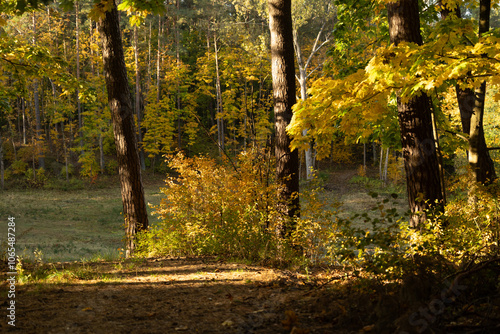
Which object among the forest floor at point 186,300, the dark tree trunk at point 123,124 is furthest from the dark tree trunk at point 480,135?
the dark tree trunk at point 123,124

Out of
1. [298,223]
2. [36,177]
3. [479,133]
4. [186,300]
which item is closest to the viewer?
[186,300]

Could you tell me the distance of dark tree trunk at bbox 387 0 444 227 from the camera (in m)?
4.90

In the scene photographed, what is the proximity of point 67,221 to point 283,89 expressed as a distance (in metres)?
14.4

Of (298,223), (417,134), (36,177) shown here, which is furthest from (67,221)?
(417,134)

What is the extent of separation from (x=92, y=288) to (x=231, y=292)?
1598mm

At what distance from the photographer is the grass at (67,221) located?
11070 millimetres

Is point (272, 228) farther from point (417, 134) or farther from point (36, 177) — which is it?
point (36, 177)

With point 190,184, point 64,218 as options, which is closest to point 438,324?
point 190,184

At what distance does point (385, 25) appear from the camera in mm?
8516

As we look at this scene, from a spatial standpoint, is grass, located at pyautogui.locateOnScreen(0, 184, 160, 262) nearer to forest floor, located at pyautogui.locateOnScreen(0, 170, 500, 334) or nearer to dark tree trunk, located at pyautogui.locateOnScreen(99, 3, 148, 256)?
dark tree trunk, located at pyautogui.locateOnScreen(99, 3, 148, 256)

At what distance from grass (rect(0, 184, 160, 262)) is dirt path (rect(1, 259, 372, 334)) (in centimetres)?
257

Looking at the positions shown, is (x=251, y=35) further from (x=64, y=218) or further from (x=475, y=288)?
(x=475, y=288)

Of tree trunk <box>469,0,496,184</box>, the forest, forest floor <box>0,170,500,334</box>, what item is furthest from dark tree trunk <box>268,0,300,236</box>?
tree trunk <box>469,0,496,184</box>

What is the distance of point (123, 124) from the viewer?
23.8ft
